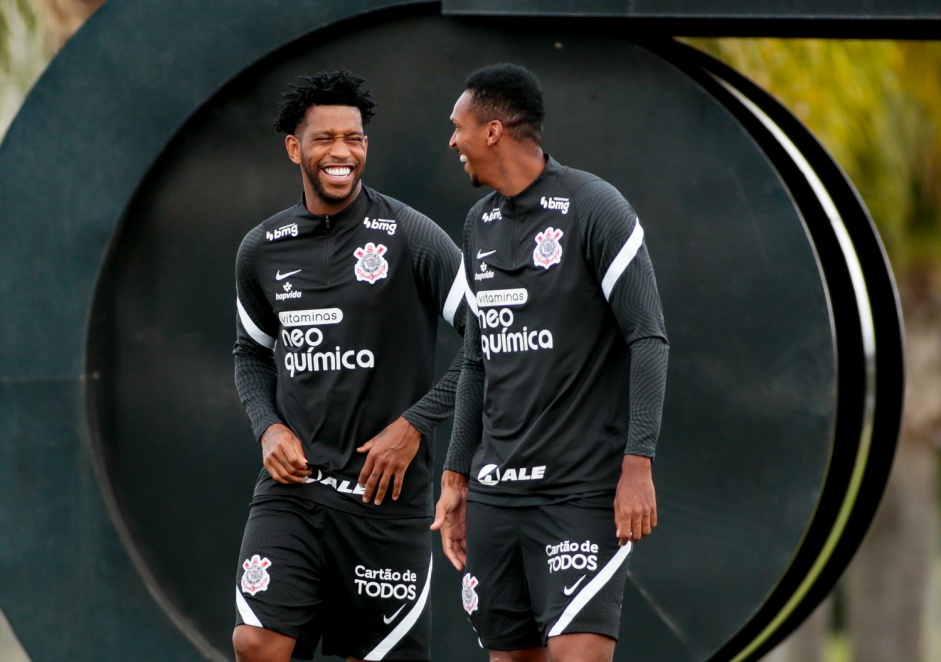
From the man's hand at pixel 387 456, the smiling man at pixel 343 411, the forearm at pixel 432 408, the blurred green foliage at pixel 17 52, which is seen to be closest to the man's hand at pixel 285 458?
the smiling man at pixel 343 411

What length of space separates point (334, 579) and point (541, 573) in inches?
34.7

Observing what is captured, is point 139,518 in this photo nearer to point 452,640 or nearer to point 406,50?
point 452,640

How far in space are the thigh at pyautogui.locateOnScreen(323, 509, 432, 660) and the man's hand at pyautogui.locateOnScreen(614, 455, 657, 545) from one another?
1029 millimetres

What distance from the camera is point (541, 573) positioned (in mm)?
5051

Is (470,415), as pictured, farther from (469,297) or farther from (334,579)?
(334,579)

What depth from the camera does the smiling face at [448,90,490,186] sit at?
5234 millimetres

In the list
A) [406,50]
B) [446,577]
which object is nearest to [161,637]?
[446,577]

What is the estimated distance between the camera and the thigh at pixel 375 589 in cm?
550

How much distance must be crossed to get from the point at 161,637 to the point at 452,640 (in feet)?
4.47

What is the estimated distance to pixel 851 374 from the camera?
294 inches

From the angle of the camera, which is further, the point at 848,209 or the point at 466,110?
the point at 848,209

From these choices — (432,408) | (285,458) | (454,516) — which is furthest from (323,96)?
→ (454,516)

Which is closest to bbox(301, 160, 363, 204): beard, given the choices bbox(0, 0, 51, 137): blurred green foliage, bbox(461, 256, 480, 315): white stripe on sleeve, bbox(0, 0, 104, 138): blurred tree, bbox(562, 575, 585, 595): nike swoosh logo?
bbox(461, 256, 480, 315): white stripe on sleeve

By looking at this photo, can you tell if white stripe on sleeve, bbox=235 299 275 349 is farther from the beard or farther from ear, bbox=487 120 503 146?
ear, bbox=487 120 503 146
